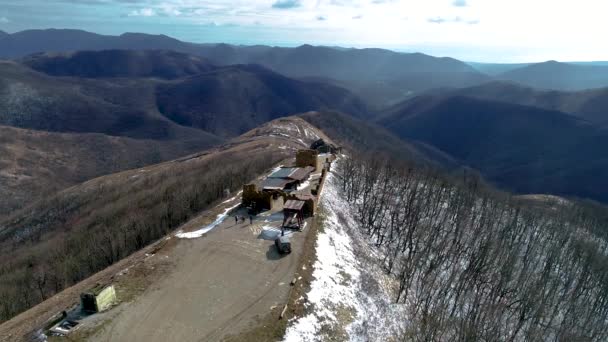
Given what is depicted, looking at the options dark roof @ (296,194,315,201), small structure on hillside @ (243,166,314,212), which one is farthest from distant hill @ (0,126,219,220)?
dark roof @ (296,194,315,201)

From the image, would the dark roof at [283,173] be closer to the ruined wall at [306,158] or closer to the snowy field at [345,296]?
the ruined wall at [306,158]

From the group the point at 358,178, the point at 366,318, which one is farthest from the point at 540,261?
the point at 366,318

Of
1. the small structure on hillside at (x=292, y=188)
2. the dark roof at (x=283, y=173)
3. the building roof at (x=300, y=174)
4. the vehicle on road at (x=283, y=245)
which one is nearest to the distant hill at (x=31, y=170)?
the dark roof at (x=283, y=173)

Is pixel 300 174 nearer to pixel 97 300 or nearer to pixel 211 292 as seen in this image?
pixel 211 292

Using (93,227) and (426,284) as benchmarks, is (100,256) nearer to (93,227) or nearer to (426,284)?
(93,227)

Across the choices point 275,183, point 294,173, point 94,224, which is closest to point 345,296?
point 275,183

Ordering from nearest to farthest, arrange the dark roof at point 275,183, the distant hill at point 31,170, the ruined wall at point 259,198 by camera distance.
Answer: the ruined wall at point 259,198
the dark roof at point 275,183
the distant hill at point 31,170
